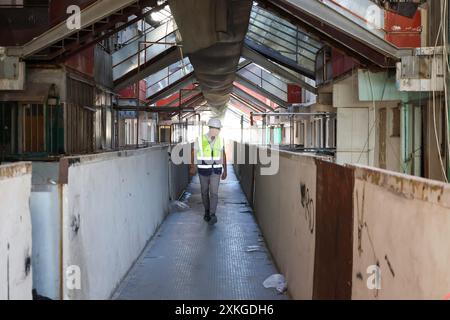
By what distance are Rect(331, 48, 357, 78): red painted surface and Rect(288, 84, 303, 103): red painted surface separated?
8070mm

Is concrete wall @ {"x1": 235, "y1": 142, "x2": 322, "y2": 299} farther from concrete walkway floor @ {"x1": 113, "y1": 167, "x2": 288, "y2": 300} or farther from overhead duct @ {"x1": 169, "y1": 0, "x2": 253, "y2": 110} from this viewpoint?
overhead duct @ {"x1": 169, "y1": 0, "x2": 253, "y2": 110}

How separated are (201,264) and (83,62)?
7.24m

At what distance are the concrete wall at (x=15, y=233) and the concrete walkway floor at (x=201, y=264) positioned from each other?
88.1 inches

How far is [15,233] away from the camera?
314cm

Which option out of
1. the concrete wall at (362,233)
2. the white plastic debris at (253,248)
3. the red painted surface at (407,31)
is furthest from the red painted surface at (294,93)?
the concrete wall at (362,233)

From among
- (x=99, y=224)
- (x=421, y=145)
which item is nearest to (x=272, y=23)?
(x=421, y=145)

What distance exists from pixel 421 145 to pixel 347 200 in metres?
7.20

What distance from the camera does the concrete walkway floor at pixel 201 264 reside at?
570 cm

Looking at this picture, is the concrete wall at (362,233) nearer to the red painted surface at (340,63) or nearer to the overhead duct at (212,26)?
the overhead duct at (212,26)

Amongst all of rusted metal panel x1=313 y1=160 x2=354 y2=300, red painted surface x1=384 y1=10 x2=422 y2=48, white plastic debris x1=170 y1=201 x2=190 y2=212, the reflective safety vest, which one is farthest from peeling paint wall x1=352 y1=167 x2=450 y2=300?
white plastic debris x1=170 y1=201 x2=190 y2=212

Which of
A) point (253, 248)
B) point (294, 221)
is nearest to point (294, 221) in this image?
point (294, 221)

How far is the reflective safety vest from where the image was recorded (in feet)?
32.8
